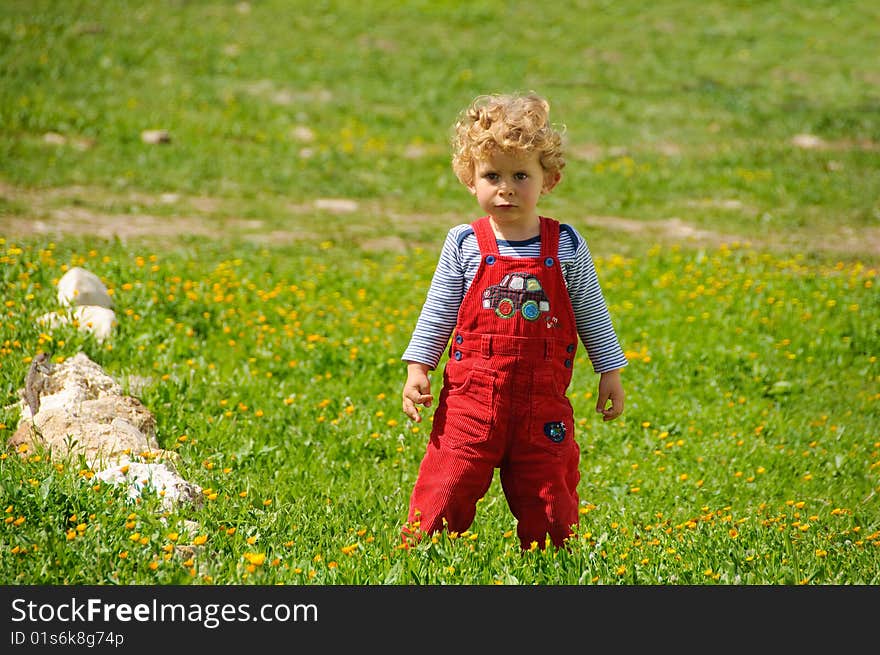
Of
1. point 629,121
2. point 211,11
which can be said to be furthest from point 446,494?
point 211,11

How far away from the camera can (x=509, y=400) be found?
166 inches

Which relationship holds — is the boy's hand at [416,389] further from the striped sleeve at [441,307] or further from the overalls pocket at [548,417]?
the overalls pocket at [548,417]

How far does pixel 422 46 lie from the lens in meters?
20.3

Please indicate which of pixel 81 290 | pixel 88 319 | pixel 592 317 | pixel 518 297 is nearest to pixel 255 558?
pixel 518 297

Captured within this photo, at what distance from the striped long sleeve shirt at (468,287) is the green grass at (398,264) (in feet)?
2.74

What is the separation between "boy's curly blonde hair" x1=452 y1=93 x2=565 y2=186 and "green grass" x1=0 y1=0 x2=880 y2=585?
1.61m

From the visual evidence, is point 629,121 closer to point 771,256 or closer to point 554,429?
point 771,256

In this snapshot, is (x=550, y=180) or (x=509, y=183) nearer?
(x=509, y=183)

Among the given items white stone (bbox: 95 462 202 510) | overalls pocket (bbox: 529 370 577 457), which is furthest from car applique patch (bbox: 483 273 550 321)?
white stone (bbox: 95 462 202 510)

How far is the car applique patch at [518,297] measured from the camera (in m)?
4.22

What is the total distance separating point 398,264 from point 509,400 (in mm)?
6795

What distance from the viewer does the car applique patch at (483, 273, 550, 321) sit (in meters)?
4.22

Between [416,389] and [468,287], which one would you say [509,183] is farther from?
[416,389]

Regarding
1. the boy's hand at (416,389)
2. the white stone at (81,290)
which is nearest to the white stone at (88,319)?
the white stone at (81,290)
